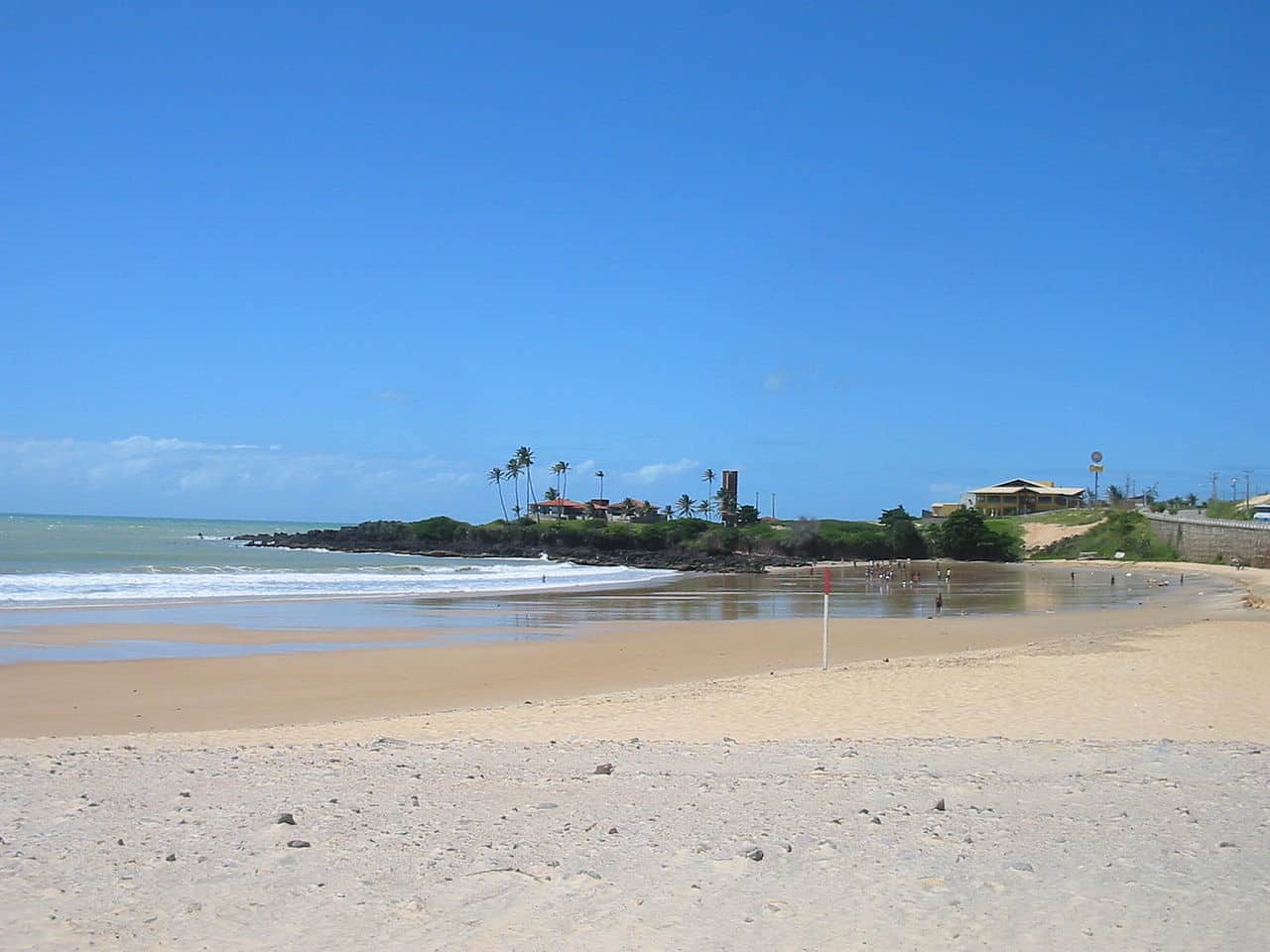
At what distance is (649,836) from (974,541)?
87.5 meters

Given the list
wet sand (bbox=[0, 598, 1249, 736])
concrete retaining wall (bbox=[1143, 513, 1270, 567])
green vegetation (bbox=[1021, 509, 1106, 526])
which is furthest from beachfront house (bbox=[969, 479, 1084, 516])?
wet sand (bbox=[0, 598, 1249, 736])

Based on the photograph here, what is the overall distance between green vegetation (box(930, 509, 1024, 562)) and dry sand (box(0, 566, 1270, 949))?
8006cm

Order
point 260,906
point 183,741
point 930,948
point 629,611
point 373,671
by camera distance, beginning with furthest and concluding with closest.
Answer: point 629,611
point 373,671
point 183,741
point 260,906
point 930,948

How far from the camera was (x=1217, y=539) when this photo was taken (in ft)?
224

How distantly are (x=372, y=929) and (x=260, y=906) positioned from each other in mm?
668

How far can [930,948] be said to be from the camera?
4.70 metres

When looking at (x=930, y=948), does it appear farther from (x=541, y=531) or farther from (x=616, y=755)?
(x=541, y=531)

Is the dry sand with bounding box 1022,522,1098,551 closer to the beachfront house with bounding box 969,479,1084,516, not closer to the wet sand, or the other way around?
the beachfront house with bounding box 969,479,1084,516

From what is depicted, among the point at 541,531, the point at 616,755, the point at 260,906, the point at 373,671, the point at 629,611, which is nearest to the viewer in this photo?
the point at 260,906

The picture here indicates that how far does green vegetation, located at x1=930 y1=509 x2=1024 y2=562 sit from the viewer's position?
8831 centimetres

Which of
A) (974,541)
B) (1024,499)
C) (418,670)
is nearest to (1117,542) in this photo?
(974,541)

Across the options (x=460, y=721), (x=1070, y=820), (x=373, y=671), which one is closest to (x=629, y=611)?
(x=373, y=671)

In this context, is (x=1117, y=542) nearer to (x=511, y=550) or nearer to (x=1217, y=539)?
(x=1217, y=539)

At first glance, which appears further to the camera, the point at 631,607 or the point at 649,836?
the point at 631,607
